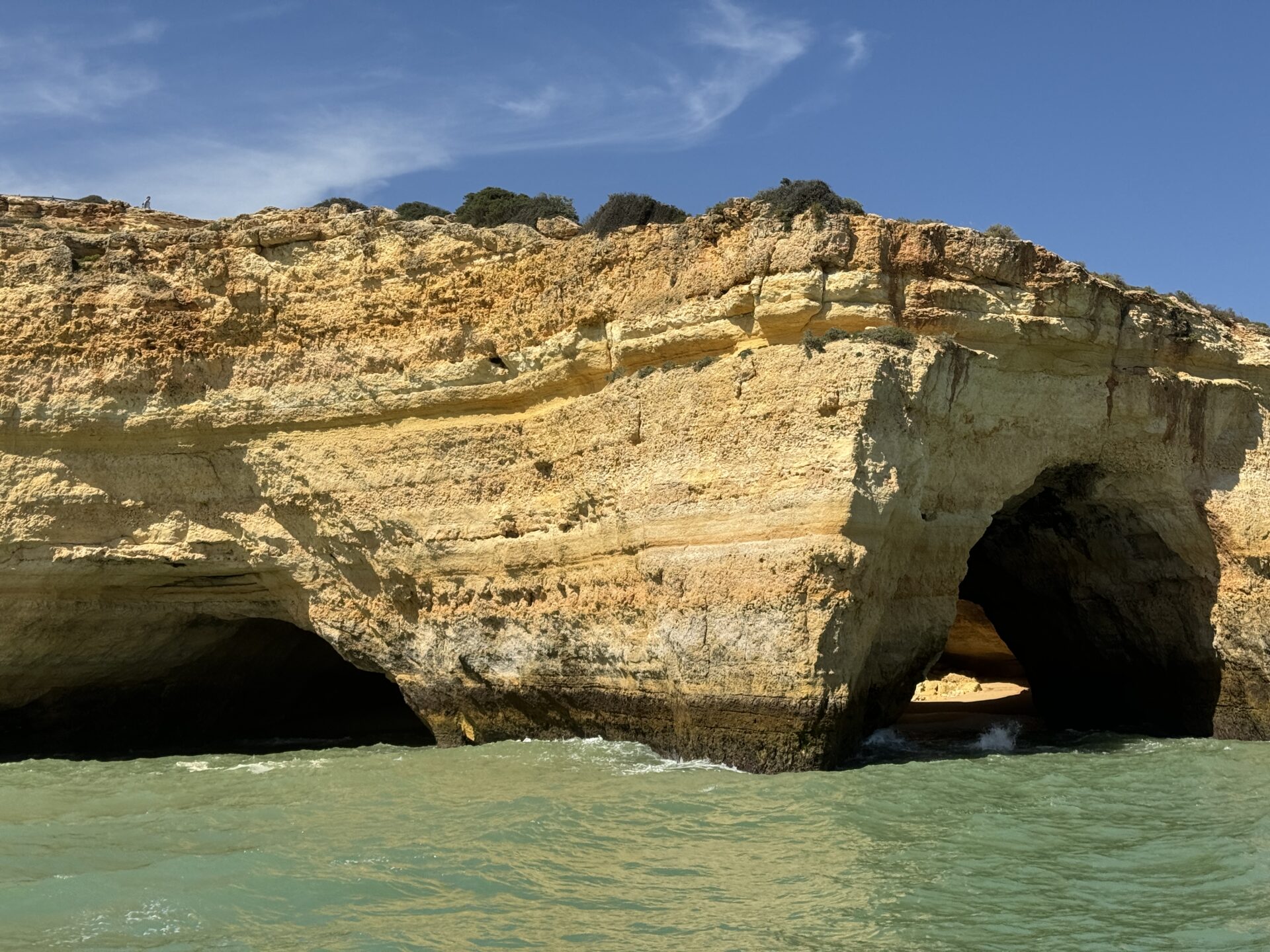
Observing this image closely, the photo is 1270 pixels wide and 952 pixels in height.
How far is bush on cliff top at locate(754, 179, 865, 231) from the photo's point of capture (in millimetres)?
10805

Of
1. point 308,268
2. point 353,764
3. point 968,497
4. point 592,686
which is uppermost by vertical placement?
point 308,268

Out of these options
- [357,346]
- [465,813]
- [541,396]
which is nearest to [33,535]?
[357,346]

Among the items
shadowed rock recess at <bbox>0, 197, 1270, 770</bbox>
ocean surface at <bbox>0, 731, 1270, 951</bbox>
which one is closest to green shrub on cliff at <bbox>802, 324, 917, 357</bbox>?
shadowed rock recess at <bbox>0, 197, 1270, 770</bbox>

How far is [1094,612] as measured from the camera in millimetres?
14406

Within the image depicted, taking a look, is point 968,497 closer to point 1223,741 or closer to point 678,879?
point 1223,741

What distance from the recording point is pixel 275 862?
757 cm

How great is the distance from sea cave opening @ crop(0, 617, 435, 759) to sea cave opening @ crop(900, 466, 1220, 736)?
7.63 meters

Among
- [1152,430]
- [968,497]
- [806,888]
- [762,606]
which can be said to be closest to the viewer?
Answer: [806,888]

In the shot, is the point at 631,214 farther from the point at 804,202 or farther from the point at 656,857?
the point at 656,857

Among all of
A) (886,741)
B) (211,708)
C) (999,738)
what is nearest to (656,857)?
(886,741)

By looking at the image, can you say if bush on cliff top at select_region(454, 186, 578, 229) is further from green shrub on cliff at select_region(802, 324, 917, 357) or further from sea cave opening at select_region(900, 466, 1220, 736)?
sea cave opening at select_region(900, 466, 1220, 736)

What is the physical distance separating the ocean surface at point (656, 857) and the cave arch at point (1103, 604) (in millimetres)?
1960

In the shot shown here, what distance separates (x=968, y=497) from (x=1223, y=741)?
3.64 m

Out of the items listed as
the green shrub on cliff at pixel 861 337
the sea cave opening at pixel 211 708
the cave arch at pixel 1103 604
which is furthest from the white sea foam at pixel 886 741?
the sea cave opening at pixel 211 708
